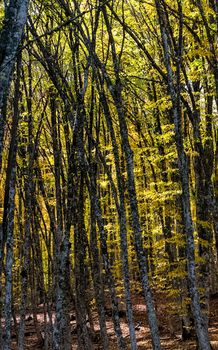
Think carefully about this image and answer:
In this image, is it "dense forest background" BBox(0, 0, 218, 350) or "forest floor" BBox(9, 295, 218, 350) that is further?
"forest floor" BBox(9, 295, 218, 350)

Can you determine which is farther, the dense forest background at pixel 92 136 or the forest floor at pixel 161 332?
the forest floor at pixel 161 332

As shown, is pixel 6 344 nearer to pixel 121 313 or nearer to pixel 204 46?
pixel 204 46

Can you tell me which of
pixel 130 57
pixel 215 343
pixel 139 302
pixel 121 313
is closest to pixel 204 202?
pixel 215 343

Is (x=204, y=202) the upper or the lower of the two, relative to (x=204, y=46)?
lower

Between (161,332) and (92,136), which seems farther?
(161,332)

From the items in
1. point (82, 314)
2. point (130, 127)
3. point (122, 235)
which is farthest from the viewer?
point (130, 127)

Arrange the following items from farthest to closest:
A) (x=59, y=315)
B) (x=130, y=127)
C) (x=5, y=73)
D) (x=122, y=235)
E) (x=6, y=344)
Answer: (x=130, y=127) → (x=122, y=235) → (x=6, y=344) → (x=59, y=315) → (x=5, y=73)

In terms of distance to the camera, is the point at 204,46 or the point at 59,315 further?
the point at 204,46

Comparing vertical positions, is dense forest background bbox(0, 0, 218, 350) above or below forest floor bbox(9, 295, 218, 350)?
above

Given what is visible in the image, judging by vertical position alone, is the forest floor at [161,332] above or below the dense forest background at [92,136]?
below

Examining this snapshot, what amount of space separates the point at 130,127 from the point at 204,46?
9.06m

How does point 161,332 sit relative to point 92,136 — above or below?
below

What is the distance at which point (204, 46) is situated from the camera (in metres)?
8.11

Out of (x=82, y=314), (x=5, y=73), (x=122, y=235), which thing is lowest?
(x=82, y=314)
